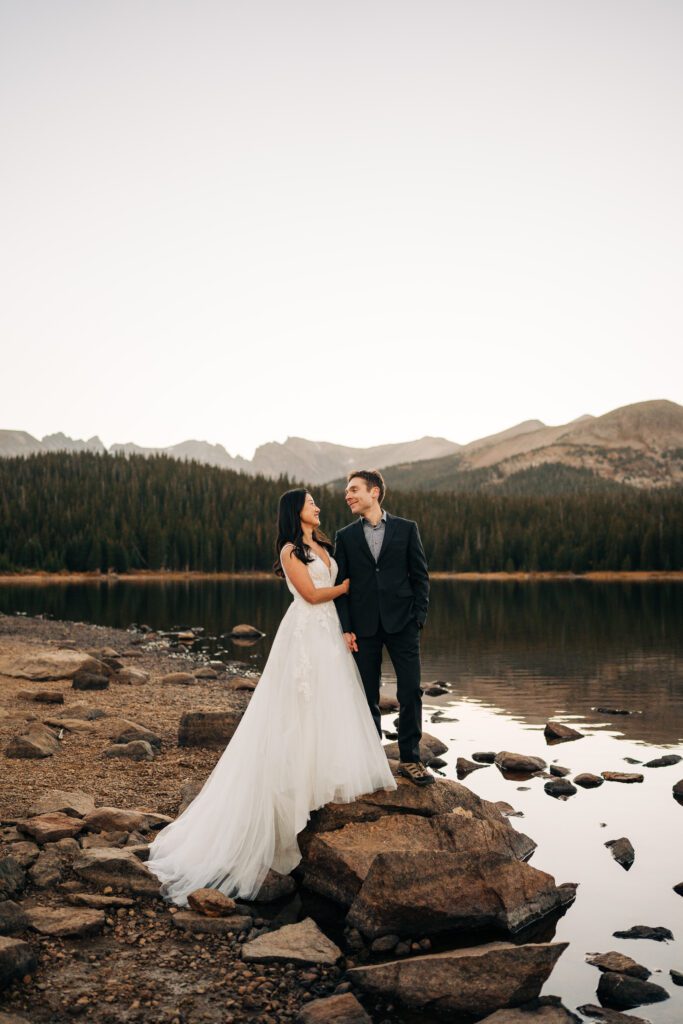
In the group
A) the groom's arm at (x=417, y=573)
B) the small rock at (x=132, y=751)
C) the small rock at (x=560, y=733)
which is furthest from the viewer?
the small rock at (x=560, y=733)

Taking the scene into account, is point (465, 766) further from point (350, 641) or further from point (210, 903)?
point (210, 903)

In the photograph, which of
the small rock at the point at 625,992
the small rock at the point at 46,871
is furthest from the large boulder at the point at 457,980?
the small rock at the point at 46,871

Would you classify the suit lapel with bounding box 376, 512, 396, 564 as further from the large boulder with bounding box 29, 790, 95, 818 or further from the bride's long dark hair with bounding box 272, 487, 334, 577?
the large boulder with bounding box 29, 790, 95, 818

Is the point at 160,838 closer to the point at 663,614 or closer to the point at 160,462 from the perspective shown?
the point at 663,614

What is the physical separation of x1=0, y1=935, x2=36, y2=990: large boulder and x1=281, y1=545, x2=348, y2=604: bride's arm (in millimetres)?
4079

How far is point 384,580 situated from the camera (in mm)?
9539

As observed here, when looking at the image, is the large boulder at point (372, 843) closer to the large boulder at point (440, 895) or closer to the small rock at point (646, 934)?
the large boulder at point (440, 895)

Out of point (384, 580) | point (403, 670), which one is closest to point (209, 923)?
point (403, 670)

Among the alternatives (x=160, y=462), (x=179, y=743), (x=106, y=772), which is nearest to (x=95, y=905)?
(x=106, y=772)

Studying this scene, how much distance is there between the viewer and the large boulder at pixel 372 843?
28.6 ft

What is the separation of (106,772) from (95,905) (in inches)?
212

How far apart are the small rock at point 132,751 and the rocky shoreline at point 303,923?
6.65 feet

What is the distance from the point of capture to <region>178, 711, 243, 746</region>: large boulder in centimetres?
1539

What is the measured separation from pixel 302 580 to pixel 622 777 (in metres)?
9.45
